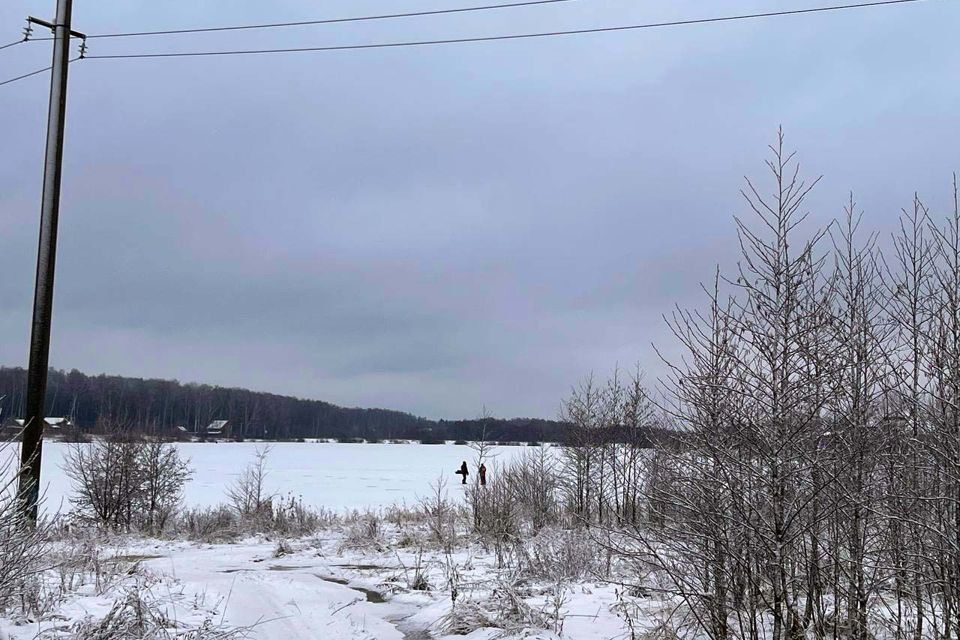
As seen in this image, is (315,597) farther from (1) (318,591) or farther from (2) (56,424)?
(2) (56,424)

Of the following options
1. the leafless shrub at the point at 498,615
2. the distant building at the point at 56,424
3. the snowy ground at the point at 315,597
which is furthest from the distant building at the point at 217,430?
the leafless shrub at the point at 498,615

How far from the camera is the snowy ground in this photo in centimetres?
737

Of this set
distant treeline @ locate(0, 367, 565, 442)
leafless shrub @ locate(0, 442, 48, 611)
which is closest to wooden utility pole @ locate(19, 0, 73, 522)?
leafless shrub @ locate(0, 442, 48, 611)

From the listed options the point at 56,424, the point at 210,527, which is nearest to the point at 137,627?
the point at 210,527

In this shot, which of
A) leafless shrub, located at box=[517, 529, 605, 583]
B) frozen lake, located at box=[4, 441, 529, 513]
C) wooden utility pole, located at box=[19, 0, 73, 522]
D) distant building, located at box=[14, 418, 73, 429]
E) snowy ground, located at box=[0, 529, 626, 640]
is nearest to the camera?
snowy ground, located at box=[0, 529, 626, 640]

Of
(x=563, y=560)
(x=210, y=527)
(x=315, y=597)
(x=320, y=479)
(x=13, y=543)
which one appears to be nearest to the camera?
(x=13, y=543)

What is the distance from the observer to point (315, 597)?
9.40 m

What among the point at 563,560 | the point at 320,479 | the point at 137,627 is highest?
the point at 137,627

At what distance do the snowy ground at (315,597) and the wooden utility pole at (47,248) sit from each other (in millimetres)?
1937

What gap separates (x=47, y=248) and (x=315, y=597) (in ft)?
19.0

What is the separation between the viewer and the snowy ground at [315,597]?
737 cm

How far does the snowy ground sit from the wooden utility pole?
1937 mm

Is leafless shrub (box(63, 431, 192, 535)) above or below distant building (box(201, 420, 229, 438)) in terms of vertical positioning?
above

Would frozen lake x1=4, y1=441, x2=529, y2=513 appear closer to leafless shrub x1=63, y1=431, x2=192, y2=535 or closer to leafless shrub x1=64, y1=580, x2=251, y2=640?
leafless shrub x1=63, y1=431, x2=192, y2=535
